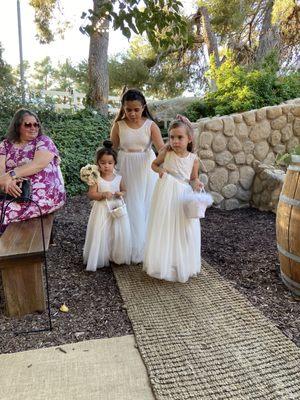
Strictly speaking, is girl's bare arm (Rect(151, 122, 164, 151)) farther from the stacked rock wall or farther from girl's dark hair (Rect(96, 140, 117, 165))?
the stacked rock wall

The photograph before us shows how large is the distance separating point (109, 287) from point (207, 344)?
3.28 feet

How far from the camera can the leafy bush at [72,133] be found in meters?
5.95

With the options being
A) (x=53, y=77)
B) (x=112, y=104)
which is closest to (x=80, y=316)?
(x=112, y=104)

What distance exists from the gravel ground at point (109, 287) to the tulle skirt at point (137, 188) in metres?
0.41

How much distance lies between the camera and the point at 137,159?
312 centimetres

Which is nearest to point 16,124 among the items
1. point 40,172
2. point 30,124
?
point 30,124

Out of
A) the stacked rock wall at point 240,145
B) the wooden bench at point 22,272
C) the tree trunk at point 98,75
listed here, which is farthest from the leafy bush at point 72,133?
the wooden bench at point 22,272

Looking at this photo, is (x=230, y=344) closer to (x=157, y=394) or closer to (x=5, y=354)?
(x=157, y=394)

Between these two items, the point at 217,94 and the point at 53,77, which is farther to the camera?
the point at 53,77

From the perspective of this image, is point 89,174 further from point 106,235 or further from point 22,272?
point 22,272

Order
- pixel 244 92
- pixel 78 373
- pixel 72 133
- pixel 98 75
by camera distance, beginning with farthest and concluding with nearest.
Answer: pixel 98 75
pixel 72 133
pixel 244 92
pixel 78 373

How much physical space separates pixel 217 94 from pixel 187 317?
466 centimetres

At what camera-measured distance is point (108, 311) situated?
2402 millimetres

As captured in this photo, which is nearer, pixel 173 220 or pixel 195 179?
pixel 173 220
